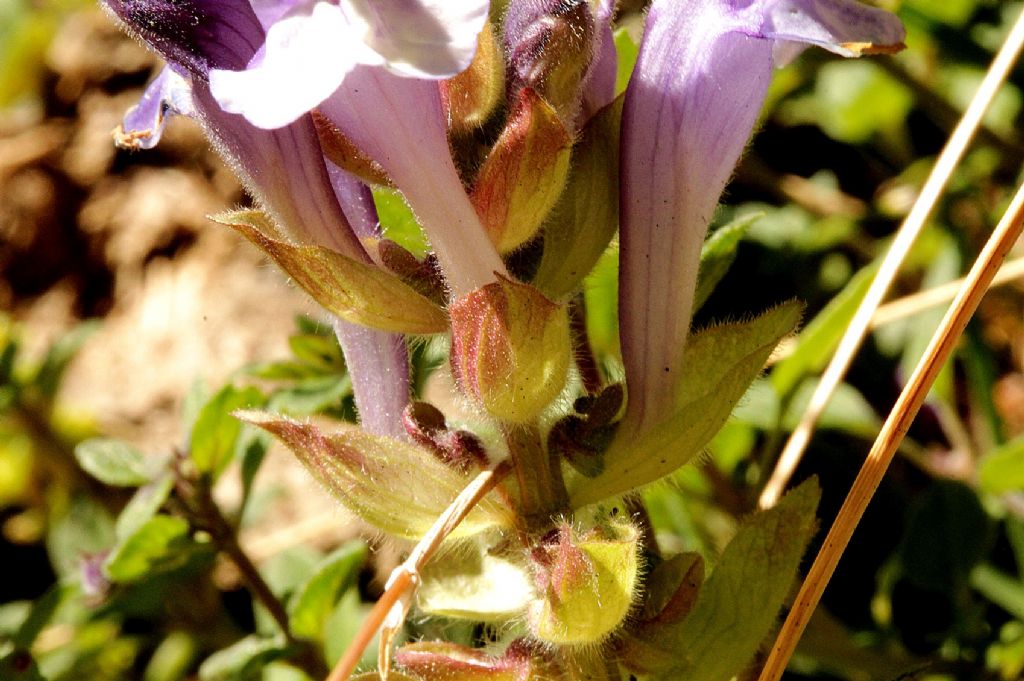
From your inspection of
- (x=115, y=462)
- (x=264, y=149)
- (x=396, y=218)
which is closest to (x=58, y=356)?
(x=115, y=462)

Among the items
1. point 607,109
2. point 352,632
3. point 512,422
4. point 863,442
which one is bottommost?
point 863,442

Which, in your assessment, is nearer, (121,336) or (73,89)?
(121,336)

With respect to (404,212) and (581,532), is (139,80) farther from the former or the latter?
(581,532)

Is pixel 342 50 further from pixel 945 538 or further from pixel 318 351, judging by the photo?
pixel 945 538

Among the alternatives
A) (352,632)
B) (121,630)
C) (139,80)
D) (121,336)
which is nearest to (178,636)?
(121,630)

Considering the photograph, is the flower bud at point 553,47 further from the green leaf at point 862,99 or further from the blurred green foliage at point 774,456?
the green leaf at point 862,99

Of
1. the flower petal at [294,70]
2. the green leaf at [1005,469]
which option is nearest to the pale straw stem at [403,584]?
the flower petal at [294,70]
